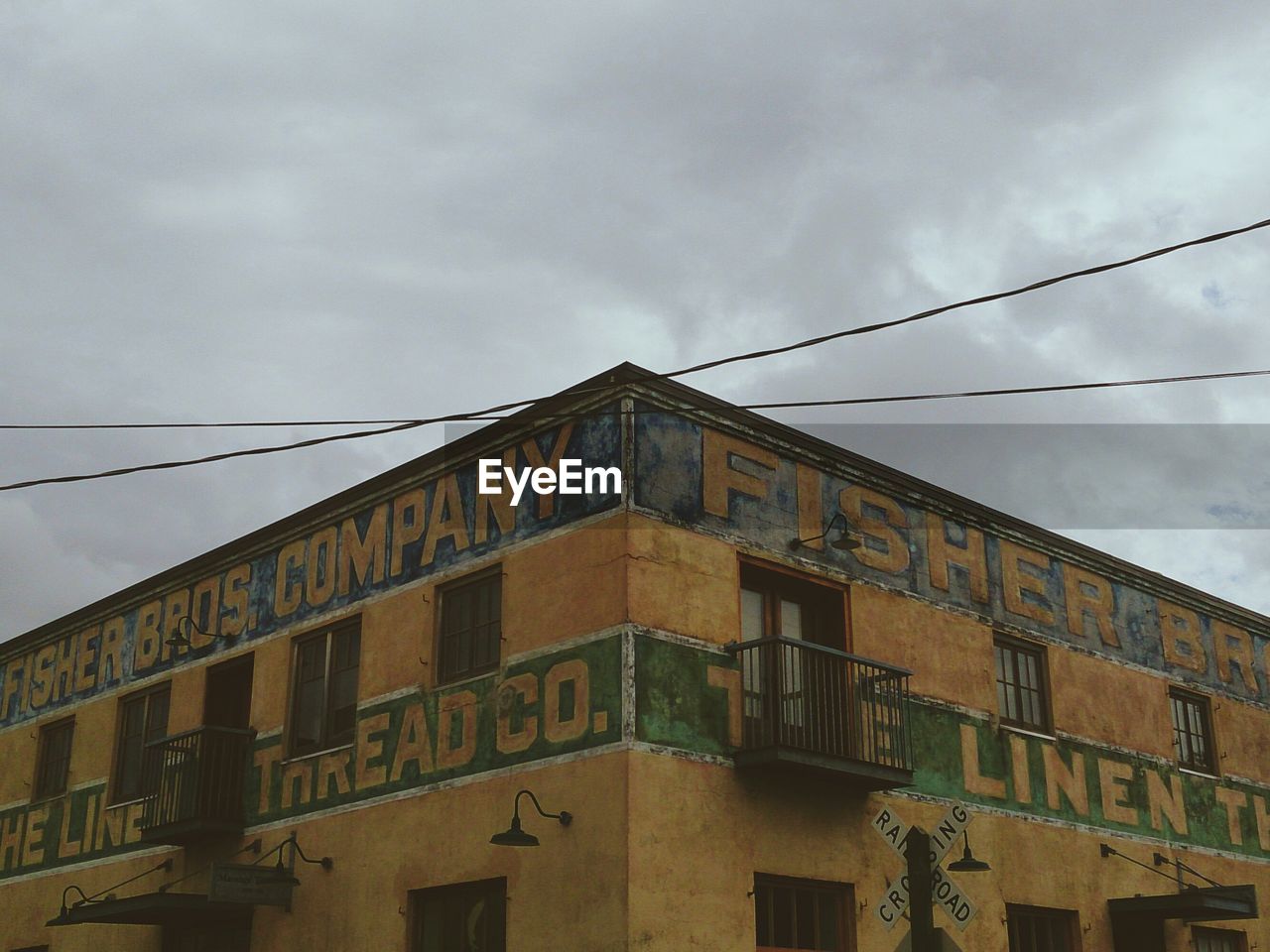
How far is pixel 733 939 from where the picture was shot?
45.3 ft

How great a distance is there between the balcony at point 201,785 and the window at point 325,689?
829 mm

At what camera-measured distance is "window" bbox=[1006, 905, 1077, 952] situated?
1692cm

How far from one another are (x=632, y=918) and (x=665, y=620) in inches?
114

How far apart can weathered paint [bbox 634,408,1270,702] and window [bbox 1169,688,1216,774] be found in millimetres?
302

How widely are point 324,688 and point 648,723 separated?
539 centimetres

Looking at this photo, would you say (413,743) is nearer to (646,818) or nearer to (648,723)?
(648,723)

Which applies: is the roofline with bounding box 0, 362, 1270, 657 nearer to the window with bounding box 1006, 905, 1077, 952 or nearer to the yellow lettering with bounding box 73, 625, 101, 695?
the yellow lettering with bounding box 73, 625, 101, 695

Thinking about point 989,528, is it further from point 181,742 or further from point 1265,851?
point 181,742

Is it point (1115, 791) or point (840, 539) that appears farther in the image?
point (1115, 791)

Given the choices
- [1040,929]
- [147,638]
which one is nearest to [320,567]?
[147,638]

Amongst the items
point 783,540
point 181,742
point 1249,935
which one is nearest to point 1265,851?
point 1249,935

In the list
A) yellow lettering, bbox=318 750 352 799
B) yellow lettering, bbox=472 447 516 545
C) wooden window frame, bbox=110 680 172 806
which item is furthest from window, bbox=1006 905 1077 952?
wooden window frame, bbox=110 680 172 806

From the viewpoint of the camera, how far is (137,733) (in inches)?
813

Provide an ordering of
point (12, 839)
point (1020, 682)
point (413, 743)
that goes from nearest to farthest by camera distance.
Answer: point (413, 743) → point (1020, 682) → point (12, 839)
